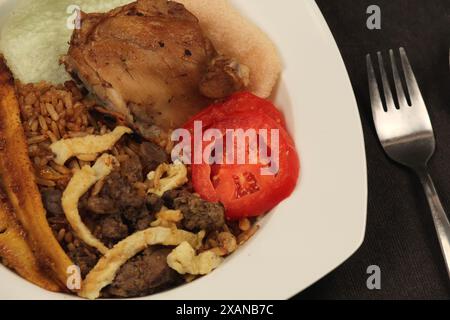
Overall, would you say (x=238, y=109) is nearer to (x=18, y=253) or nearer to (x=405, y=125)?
(x=405, y=125)

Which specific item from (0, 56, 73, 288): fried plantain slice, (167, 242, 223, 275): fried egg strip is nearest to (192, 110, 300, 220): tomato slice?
(167, 242, 223, 275): fried egg strip

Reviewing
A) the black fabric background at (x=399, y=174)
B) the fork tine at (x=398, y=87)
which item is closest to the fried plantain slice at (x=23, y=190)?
the black fabric background at (x=399, y=174)

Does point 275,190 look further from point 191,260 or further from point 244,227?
point 191,260

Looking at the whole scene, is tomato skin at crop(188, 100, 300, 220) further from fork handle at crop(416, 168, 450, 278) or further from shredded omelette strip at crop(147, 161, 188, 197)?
fork handle at crop(416, 168, 450, 278)

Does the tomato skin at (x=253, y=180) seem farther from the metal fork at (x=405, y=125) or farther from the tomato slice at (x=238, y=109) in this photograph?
the metal fork at (x=405, y=125)
